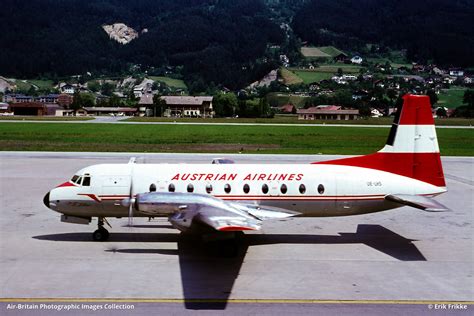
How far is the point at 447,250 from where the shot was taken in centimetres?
2077

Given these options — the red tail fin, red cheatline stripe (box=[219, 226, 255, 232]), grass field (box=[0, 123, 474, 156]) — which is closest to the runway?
red cheatline stripe (box=[219, 226, 255, 232])

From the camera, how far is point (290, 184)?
2095 cm

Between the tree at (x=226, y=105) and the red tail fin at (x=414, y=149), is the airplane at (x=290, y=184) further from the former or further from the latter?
the tree at (x=226, y=105)

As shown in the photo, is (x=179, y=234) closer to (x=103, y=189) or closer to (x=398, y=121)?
(x=103, y=189)

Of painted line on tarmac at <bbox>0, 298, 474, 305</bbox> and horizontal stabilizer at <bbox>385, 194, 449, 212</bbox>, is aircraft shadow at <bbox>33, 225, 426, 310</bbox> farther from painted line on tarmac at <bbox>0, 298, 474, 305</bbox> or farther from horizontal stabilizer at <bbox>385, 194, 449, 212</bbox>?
horizontal stabilizer at <bbox>385, 194, 449, 212</bbox>

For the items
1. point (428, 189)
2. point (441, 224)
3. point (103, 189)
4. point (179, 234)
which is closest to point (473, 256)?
point (428, 189)

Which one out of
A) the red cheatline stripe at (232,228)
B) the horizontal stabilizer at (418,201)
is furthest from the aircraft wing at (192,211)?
the horizontal stabilizer at (418,201)

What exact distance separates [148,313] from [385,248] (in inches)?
434

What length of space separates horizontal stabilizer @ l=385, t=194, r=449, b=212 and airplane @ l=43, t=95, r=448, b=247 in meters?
0.04

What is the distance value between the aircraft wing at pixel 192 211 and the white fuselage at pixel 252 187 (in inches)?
77.3

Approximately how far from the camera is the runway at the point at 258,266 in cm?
1498

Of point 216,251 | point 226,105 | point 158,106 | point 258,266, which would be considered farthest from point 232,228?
point 158,106

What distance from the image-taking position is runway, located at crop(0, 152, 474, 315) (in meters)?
15.0

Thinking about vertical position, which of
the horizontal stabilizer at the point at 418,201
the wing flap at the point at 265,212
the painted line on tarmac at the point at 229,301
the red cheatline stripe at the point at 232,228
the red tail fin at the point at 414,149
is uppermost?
the red tail fin at the point at 414,149
